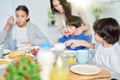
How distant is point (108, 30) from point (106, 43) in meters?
0.10

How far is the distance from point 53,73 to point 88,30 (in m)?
1.40

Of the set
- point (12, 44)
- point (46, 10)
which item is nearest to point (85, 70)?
point (12, 44)

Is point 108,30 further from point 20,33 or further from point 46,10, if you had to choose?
point 46,10

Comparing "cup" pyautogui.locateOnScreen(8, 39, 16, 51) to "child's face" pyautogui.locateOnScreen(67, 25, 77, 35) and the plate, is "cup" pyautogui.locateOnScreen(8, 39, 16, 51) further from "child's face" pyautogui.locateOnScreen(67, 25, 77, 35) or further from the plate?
"child's face" pyautogui.locateOnScreen(67, 25, 77, 35)

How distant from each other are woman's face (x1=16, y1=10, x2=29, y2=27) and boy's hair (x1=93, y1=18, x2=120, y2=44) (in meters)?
0.81

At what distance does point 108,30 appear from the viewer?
1.61 m

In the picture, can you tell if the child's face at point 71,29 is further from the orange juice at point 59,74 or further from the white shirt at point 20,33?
the orange juice at point 59,74

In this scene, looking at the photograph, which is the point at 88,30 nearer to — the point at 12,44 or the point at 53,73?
the point at 12,44

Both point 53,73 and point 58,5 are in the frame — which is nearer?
point 53,73

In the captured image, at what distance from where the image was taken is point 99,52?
1.60 metres

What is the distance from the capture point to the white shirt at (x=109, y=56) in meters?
1.47

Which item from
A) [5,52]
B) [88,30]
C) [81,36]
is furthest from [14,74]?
[88,30]

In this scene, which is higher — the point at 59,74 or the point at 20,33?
the point at 20,33

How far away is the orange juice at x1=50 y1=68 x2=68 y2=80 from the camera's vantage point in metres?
0.95
